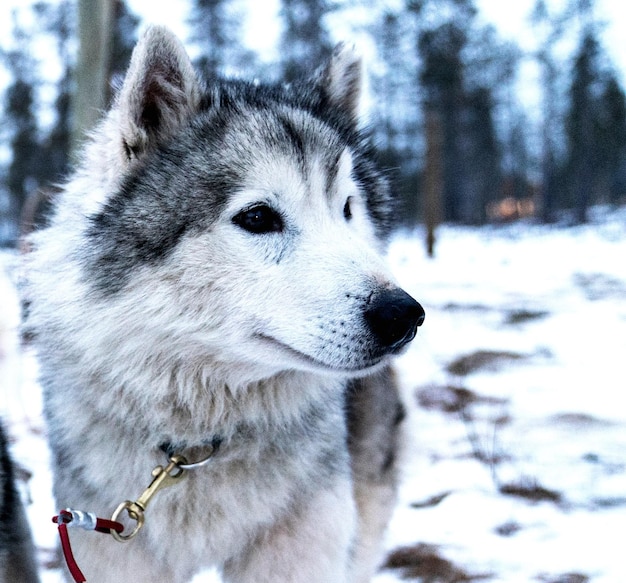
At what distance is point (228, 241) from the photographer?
180cm

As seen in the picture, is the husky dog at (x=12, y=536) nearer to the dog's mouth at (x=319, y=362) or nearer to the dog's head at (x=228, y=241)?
the dog's head at (x=228, y=241)

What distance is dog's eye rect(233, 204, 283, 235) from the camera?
1.84 meters

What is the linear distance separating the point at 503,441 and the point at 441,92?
2424 centimetres

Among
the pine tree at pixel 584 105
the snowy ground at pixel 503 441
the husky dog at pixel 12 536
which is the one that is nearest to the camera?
the husky dog at pixel 12 536

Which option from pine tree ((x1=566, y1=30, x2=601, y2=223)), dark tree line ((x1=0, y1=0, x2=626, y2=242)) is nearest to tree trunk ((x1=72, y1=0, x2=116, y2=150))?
dark tree line ((x1=0, y1=0, x2=626, y2=242))

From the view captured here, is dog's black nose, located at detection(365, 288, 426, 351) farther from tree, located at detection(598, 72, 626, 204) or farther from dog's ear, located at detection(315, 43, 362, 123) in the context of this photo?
tree, located at detection(598, 72, 626, 204)

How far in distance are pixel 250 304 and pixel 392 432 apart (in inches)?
50.0

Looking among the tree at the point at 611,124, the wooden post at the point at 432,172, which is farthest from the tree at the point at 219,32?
the tree at the point at 611,124

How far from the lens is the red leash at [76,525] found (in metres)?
1.68

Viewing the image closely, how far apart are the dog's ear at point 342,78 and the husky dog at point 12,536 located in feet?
5.42

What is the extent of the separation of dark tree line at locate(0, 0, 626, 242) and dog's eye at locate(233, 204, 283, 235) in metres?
17.4

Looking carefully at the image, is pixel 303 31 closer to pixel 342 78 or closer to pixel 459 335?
pixel 459 335

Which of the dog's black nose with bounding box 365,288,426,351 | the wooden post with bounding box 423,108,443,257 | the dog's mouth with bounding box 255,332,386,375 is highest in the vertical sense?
the dog's black nose with bounding box 365,288,426,351

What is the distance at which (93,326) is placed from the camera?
187 cm
